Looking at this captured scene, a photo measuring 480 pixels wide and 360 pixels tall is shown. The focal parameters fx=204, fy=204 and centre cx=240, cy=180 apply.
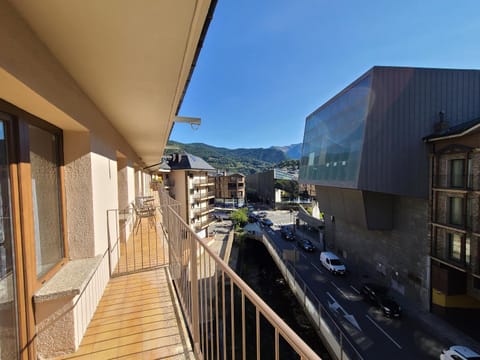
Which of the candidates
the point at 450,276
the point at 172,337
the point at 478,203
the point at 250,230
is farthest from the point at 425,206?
the point at 250,230

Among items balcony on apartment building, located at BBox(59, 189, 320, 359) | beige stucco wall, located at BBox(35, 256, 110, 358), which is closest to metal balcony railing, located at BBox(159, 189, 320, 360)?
balcony on apartment building, located at BBox(59, 189, 320, 359)

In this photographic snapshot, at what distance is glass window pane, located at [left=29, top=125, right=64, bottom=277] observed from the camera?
184 cm

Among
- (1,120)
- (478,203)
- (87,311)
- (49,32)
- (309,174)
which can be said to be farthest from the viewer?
(309,174)

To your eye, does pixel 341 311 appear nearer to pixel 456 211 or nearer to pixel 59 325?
pixel 456 211

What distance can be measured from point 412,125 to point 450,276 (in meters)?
6.46

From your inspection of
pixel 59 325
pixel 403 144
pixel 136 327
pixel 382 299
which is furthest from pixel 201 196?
pixel 59 325

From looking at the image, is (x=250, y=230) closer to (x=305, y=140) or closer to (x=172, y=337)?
(x=305, y=140)

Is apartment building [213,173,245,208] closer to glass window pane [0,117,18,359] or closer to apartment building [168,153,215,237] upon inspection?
apartment building [168,153,215,237]

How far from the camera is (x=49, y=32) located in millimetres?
1294

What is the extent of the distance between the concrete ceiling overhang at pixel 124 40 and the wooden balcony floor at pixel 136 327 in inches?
96.7

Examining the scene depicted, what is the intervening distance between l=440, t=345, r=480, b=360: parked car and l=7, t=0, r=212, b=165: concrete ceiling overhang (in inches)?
412

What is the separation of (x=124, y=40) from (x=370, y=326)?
11.5 meters

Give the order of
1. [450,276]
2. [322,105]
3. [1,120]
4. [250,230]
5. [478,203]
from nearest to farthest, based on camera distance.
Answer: [1,120] < [478,203] < [450,276] < [322,105] < [250,230]

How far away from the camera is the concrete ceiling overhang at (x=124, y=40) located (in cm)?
107
